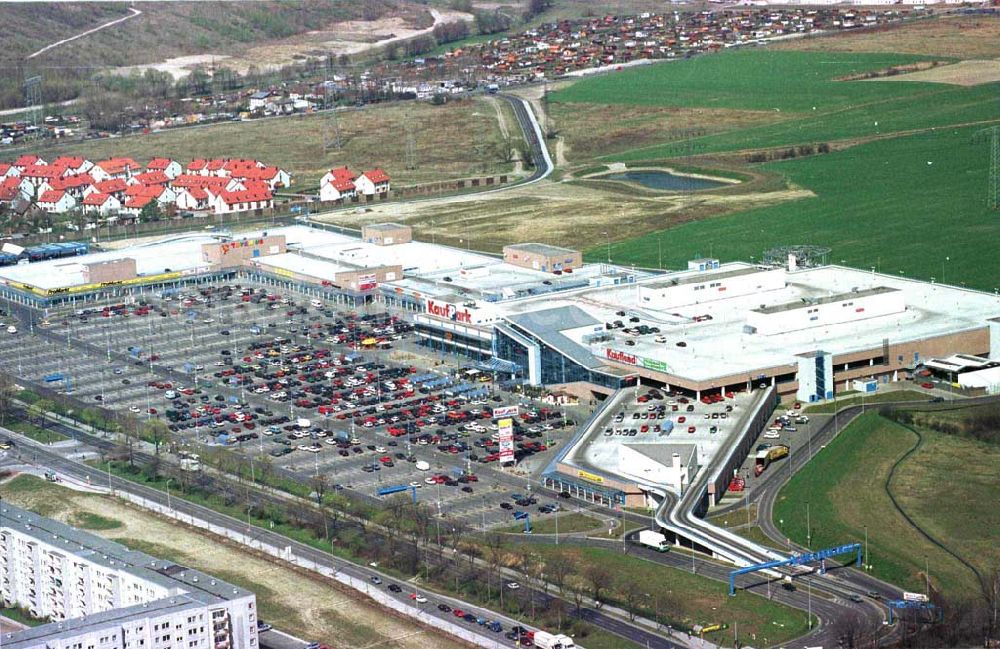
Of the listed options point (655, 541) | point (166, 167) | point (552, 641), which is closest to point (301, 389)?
point (655, 541)

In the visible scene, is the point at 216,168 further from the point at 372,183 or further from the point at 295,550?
the point at 295,550

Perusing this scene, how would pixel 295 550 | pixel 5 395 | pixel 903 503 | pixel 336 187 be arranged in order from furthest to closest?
pixel 336 187
pixel 5 395
pixel 903 503
pixel 295 550

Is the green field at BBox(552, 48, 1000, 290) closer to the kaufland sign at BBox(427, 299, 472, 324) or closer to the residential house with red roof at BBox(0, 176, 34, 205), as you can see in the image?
the kaufland sign at BBox(427, 299, 472, 324)

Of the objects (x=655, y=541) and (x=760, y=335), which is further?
(x=760, y=335)

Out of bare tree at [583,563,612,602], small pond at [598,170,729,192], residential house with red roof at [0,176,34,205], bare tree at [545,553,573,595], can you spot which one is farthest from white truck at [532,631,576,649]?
residential house with red roof at [0,176,34,205]

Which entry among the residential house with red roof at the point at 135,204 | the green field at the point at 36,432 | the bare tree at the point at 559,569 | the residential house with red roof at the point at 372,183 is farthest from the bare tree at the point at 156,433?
the residential house with red roof at the point at 372,183

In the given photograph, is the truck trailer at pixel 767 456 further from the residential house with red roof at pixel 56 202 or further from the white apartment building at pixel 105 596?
the residential house with red roof at pixel 56 202
